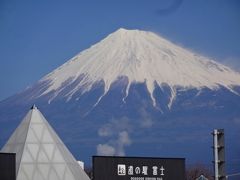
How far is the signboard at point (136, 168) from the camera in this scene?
47.2m

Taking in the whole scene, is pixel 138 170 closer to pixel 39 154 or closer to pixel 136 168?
pixel 136 168

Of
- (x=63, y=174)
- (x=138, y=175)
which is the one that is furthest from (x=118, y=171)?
(x=63, y=174)

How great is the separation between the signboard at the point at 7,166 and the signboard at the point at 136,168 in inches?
239

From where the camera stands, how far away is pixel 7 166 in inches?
1688

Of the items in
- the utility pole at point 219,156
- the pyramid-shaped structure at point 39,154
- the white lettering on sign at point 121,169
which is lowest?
the utility pole at point 219,156

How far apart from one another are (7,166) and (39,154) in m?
10.8

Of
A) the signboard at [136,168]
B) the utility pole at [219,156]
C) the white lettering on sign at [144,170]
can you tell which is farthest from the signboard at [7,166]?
A: the utility pole at [219,156]

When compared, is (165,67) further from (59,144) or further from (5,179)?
(5,179)

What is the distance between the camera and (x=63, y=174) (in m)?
53.6

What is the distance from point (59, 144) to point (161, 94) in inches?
1372

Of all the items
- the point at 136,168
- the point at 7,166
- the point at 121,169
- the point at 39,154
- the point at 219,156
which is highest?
the point at 39,154

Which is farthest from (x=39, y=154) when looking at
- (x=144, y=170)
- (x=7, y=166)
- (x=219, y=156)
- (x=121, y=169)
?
(x=219, y=156)

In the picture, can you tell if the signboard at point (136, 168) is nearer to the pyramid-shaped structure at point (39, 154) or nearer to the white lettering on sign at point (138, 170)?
the white lettering on sign at point (138, 170)

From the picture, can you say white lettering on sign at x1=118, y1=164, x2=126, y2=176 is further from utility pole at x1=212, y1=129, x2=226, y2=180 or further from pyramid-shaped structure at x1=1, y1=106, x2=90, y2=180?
utility pole at x1=212, y1=129, x2=226, y2=180
